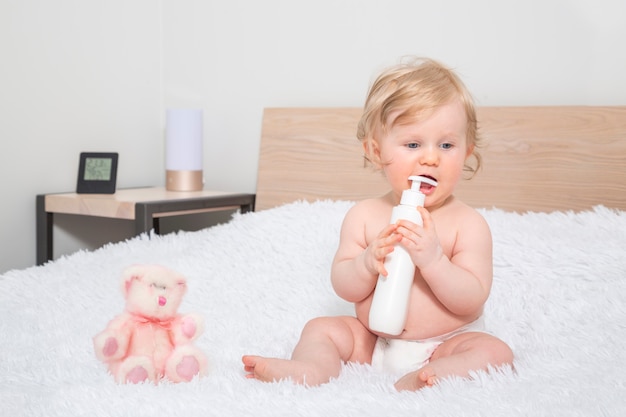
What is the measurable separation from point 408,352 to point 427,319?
0.05 metres

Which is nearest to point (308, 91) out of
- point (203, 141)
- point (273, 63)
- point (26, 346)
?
point (273, 63)

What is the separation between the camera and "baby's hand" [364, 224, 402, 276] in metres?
0.94

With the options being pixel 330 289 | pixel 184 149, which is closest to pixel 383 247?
pixel 330 289

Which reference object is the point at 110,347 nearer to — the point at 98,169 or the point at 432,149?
the point at 432,149

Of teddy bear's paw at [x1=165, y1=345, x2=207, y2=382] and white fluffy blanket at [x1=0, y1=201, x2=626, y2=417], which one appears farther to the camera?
teddy bear's paw at [x1=165, y1=345, x2=207, y2=382]

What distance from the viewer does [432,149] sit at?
1003mm

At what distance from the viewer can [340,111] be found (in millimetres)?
2021

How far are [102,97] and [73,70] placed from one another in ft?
0.45

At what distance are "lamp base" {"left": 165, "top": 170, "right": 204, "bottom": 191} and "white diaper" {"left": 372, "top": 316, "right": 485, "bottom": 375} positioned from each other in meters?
1.26

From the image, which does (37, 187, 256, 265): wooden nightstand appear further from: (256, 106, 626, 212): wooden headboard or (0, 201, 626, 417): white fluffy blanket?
(256, 106, 626, 212): wooden headboard

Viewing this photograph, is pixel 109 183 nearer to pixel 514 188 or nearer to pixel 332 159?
pixel 332 159

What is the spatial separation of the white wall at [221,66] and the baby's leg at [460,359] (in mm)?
968

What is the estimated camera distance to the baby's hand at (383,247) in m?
0.94

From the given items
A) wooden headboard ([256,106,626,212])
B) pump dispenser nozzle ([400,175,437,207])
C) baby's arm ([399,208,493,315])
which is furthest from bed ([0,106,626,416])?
pump dispenser nozzle ([400,175,437,207])
